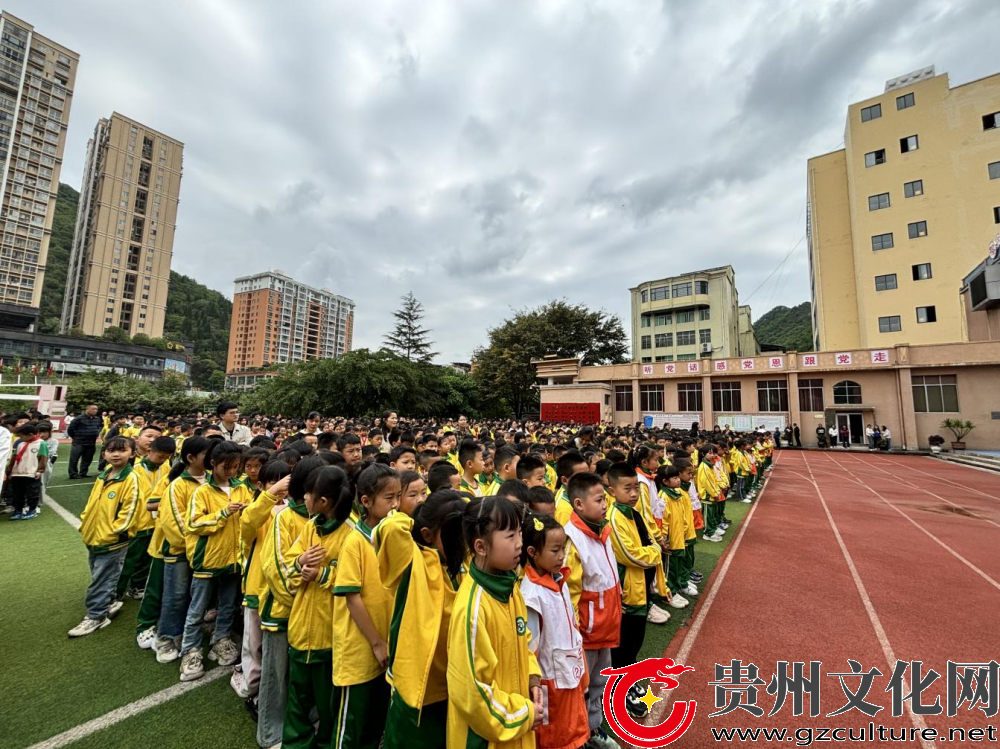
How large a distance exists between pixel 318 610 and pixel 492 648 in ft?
3.47

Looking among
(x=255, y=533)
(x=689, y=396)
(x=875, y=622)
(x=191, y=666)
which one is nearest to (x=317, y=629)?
(x=255, y=533)

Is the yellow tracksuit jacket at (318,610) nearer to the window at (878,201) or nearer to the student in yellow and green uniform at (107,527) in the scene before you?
the student in yellow and green uniform at (107,527)

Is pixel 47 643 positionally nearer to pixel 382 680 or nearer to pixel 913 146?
pixel 382 680

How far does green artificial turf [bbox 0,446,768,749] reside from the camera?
7.39ft

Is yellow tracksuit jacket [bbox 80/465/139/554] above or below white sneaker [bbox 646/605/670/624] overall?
above

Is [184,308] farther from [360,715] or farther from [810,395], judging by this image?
[360,715]

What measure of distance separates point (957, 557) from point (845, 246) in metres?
30.7

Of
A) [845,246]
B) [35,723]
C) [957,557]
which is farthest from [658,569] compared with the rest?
[845,246]

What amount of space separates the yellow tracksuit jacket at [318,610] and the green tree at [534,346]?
30.2 meters

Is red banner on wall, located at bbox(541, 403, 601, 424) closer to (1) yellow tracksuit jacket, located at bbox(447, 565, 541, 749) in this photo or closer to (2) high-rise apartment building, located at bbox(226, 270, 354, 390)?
(1) yellow tracksuit jacket, located at bbox(447, 565, 541, 749)

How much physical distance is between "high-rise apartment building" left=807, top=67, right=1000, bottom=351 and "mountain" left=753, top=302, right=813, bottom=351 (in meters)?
20.2

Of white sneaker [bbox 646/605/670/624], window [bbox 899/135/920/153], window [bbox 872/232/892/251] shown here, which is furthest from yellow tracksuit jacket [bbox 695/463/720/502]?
window [bbox 899/135/920/153]

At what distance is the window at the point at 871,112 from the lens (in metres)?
26.0

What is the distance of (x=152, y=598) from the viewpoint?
3.12m
